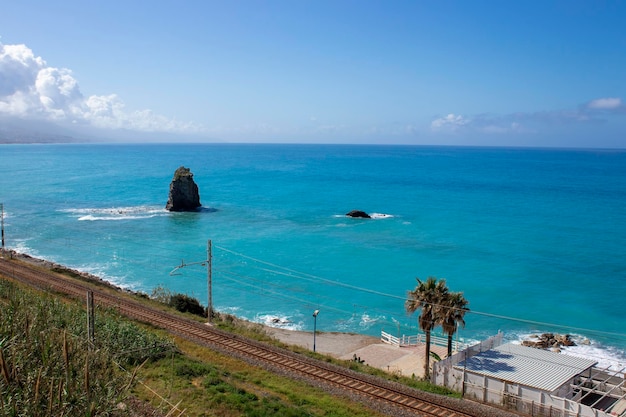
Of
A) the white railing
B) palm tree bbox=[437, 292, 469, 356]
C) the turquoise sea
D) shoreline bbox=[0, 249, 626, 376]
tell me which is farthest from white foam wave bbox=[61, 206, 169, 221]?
palm tree bbox=[437, 292, 469, 356]

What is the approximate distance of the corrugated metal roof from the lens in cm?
2608

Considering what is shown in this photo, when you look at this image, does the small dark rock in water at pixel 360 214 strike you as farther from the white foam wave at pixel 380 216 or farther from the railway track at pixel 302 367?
the railway track at pixel 302 367

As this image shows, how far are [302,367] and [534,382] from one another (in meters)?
12.2

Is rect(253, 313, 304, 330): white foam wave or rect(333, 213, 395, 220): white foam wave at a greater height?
rect(333, 213, 395, 220): white foam wave

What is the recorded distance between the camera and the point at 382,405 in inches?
879

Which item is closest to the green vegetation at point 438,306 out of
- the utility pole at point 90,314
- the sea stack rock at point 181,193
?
the utility pole at point 90,314

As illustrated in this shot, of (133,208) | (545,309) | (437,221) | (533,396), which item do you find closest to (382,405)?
(533,396)

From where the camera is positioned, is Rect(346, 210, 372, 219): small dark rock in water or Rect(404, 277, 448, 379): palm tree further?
Rect(346, 210, 372, 219): small dark rock in water

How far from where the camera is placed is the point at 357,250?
68375mm

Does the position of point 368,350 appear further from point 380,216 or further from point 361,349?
point 380,216

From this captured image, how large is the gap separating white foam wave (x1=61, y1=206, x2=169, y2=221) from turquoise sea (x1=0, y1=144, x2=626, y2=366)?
0.36 meters

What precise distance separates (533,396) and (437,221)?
65378mm

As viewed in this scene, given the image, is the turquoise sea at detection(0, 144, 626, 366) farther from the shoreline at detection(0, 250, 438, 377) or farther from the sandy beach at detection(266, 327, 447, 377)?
the sandy beach at detection(266, 327, 447, 377)

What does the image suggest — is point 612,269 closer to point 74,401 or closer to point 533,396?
point 533,396
